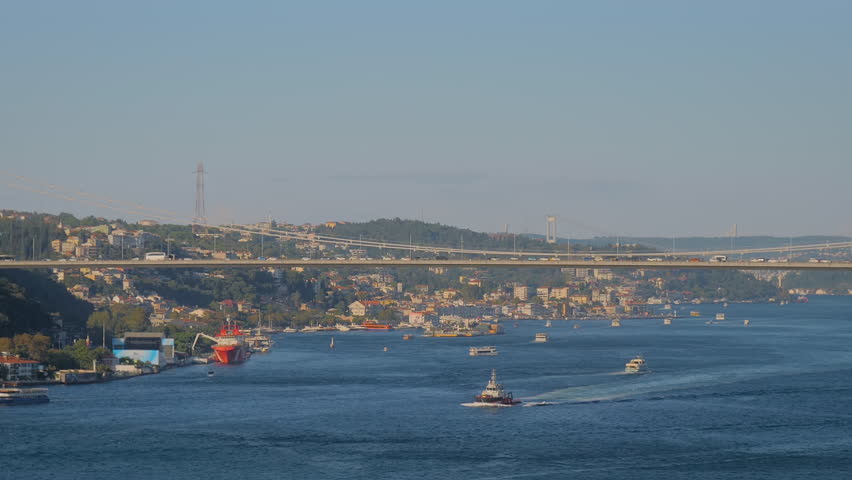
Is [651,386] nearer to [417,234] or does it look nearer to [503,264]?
[503,264]

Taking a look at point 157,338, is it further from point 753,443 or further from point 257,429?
point 753,443

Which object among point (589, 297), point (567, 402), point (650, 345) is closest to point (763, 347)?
point (650, 345)

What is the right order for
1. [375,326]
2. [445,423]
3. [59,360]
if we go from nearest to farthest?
[445,423] → [59,360] → [375,326]

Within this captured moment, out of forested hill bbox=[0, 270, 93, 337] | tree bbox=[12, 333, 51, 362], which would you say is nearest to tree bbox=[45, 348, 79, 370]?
tree bbox=[12, 333, 51, 362]

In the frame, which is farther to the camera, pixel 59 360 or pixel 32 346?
pixel 59 360

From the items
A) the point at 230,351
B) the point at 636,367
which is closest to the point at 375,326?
the point at 230,351

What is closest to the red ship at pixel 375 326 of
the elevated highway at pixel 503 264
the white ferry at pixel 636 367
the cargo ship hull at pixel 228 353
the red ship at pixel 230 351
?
the elevated highway at pixel 503 264

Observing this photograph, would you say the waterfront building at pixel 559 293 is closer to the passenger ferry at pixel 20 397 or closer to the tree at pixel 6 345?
the tree at pixel 6 345

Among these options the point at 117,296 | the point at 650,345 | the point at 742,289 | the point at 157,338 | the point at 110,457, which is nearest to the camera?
the point at 110,457
